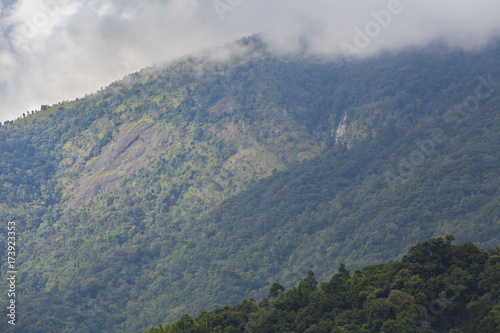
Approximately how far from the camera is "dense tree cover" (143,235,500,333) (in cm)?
7025

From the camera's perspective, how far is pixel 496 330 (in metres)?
65.4

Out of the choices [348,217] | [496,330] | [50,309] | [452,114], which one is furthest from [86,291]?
[496,330]

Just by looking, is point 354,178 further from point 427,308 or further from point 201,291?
point 427,308
